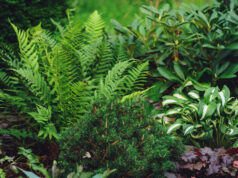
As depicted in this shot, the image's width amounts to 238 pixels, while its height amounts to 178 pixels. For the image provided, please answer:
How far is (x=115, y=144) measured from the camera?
1971 millimetres

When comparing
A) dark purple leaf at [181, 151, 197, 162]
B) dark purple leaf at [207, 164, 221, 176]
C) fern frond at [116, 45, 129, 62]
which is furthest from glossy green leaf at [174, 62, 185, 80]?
dark purple leaf at [207, 164, 221, 176]

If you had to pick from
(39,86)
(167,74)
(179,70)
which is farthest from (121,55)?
(39,86)

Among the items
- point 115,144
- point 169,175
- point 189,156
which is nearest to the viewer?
point 115,144

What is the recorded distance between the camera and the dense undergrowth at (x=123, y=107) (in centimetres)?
203

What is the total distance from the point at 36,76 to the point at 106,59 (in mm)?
921

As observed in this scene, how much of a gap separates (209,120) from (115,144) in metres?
1.01

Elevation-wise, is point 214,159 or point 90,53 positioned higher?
point 90,53

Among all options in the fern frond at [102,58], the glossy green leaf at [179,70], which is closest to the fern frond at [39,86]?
the fern frond at [102,58]

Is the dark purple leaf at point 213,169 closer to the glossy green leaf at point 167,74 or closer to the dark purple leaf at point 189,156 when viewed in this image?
the dark purple leaf at point 189,156

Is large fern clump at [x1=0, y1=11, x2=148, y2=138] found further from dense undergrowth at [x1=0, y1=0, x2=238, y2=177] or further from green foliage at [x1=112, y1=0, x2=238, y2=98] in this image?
green foliage at [x1=112, y1=0, x2=238, y2=98]

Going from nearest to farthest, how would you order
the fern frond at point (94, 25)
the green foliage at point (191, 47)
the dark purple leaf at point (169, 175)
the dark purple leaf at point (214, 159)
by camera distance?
the dark purple leaf at point (169, 175) → the dark purple leaf at point (214, 159) → the green foliage at point (191, 47) → the fern frond at point (94, 25)

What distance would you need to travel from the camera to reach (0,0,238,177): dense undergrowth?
2025 mm

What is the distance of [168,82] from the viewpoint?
127 inches

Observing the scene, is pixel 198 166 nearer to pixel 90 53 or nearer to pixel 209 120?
pixel 209 120
